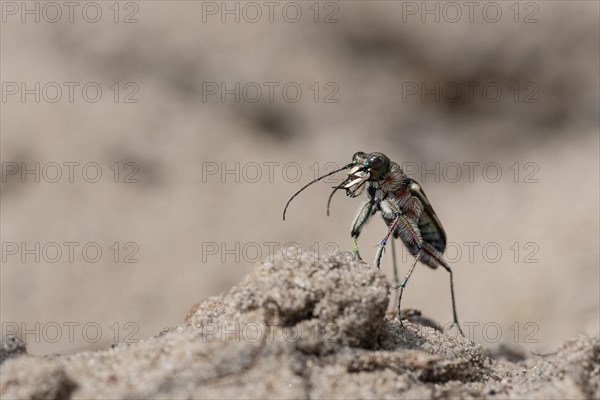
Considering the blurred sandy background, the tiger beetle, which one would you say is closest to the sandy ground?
the tiger beetle

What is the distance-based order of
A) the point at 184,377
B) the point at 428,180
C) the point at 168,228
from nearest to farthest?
the point at 184,377, the point at 168,228, the point at 428,180

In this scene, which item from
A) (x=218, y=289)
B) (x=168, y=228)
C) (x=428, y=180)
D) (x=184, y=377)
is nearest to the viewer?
(x=184, y=377)

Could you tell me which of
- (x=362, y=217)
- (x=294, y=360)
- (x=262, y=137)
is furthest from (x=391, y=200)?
(x=262, y=137)

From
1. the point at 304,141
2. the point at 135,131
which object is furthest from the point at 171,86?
the point at 304,141

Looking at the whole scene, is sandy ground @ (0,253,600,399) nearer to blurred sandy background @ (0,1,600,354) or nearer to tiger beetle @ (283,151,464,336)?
tiger beetle @ (283,151,464,336)

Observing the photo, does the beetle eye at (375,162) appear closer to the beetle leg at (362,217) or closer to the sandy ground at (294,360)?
the beetle leg at (362,217)

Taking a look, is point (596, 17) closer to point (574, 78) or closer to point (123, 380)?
point (574, 78)

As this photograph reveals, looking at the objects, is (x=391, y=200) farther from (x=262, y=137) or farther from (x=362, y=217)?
(x=262, y=137)
